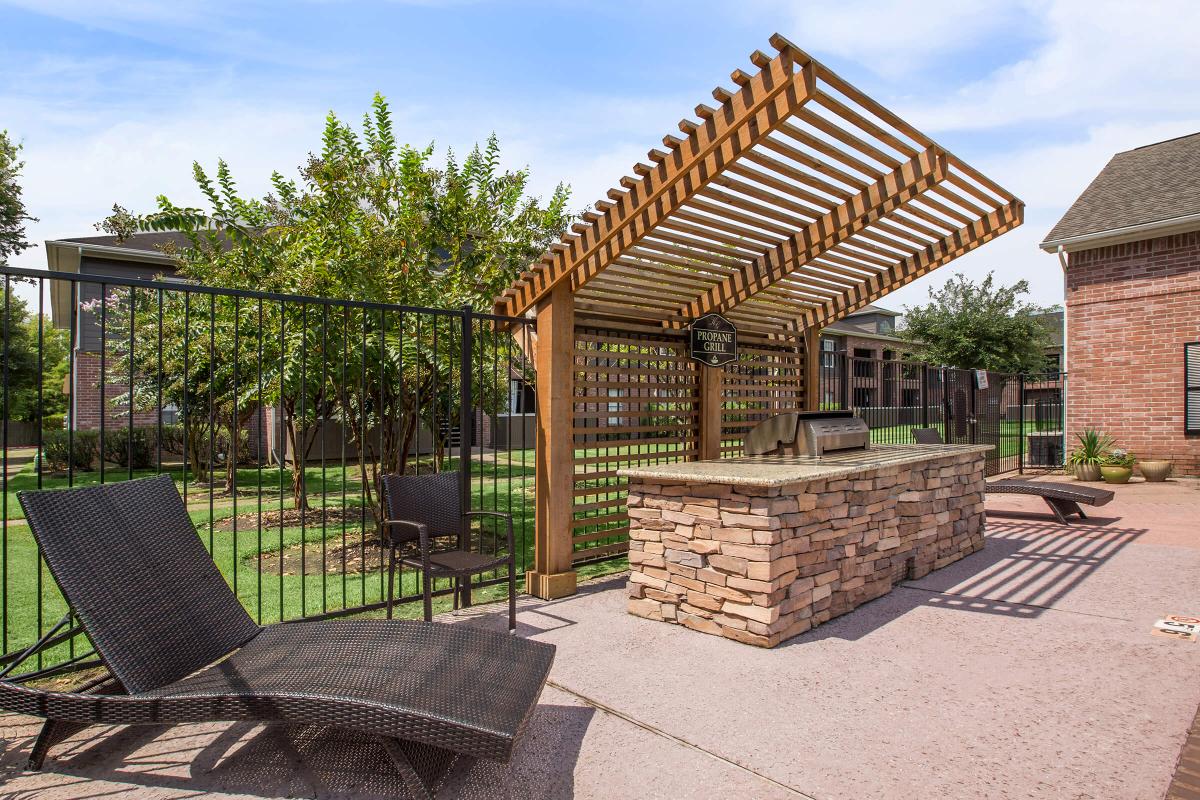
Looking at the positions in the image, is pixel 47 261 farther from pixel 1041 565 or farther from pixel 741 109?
pixel 1041 565

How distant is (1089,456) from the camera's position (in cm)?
1230

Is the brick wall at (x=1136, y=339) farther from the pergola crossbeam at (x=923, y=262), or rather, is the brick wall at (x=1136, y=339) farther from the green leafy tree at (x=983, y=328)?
the green leafy tree at (x=983, y=328)

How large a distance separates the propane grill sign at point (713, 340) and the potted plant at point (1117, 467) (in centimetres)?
958

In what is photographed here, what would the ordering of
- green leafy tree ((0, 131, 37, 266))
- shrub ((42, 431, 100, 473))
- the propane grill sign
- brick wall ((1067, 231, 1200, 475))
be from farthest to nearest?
green leafy tree ((0, 131, 37, 266)) < shrub ((42, 431, 100, 473)) < brick wall ((1067, 231, 1200, 475)) < the propane grill sign

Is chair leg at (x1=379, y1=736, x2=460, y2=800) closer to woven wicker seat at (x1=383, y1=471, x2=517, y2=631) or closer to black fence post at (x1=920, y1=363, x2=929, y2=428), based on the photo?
woven wicker seat at (x1=383, y1=471, x2=517, y2=631)

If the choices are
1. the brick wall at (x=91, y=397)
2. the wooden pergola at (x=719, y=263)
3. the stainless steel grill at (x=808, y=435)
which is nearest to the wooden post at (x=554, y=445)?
the wooden pergola at (x=719, y=263)

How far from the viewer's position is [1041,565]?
601cm

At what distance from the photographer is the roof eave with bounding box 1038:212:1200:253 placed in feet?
38.7

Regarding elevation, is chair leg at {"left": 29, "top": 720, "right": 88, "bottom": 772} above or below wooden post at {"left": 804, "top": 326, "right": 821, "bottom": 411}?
below

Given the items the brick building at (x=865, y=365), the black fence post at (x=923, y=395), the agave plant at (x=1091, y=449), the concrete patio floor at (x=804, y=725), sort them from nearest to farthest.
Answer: the concrete patio floor at (x=804, y=725), the brick building at (x=865, y=365), the black fence post at (x=923, y=395), the agave plant at (x=1091, y=449)

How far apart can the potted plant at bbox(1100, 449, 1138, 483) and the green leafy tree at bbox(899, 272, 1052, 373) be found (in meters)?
11.3

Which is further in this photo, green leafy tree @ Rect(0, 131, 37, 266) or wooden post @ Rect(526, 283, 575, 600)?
green leafy tree @ Rect(0, 131, 37, 266)

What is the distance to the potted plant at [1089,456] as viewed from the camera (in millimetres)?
12234

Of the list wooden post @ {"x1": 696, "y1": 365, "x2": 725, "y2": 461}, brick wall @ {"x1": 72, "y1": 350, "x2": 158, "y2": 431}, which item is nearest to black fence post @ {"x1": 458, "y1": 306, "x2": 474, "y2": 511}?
wooden post @ {"x1": 696, "y1": 365, "x2": 725, "y2": 461}
